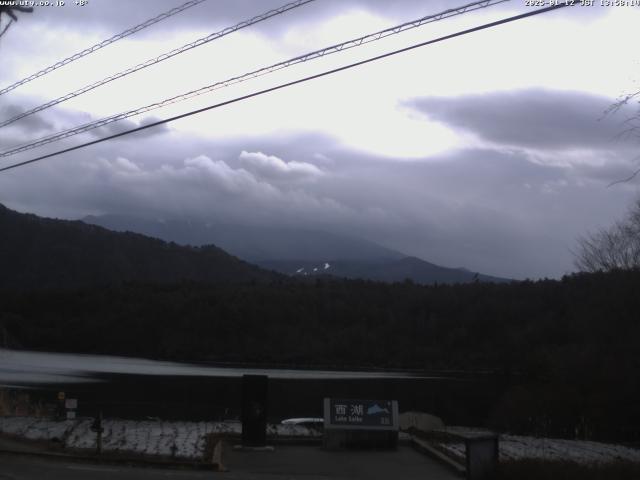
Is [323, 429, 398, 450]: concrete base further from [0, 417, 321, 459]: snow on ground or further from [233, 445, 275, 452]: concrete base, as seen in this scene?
[0, 417, 321, 459]: snow on ground

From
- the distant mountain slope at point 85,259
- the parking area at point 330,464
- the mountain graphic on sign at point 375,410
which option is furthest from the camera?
the distant mountain slope at point 85,259

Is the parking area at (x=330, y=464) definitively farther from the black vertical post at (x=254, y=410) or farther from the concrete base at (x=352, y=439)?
the black vertical post at (x=254, y=410)

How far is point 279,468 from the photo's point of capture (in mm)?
19000

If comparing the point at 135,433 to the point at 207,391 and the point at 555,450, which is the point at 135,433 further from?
the point at 207,391

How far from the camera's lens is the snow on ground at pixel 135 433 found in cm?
2019

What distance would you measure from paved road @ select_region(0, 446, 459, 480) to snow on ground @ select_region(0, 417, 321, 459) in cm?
139

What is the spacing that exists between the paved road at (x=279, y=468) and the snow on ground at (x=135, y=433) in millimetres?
1386

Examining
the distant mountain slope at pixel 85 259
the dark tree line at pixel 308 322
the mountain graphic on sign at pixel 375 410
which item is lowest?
the mountain graphic on sign at pixel 375 410

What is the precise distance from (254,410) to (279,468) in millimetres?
2400

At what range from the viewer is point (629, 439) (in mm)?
37281

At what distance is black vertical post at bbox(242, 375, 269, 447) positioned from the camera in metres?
21.1

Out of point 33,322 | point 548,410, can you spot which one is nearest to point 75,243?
point 33,322

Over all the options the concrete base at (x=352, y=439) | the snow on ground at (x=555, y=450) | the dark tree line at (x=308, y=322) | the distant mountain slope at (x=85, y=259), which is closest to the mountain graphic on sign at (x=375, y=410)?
the concrete base at (x=352, y=439)

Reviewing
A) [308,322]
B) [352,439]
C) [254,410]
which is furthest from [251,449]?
[308,322]
